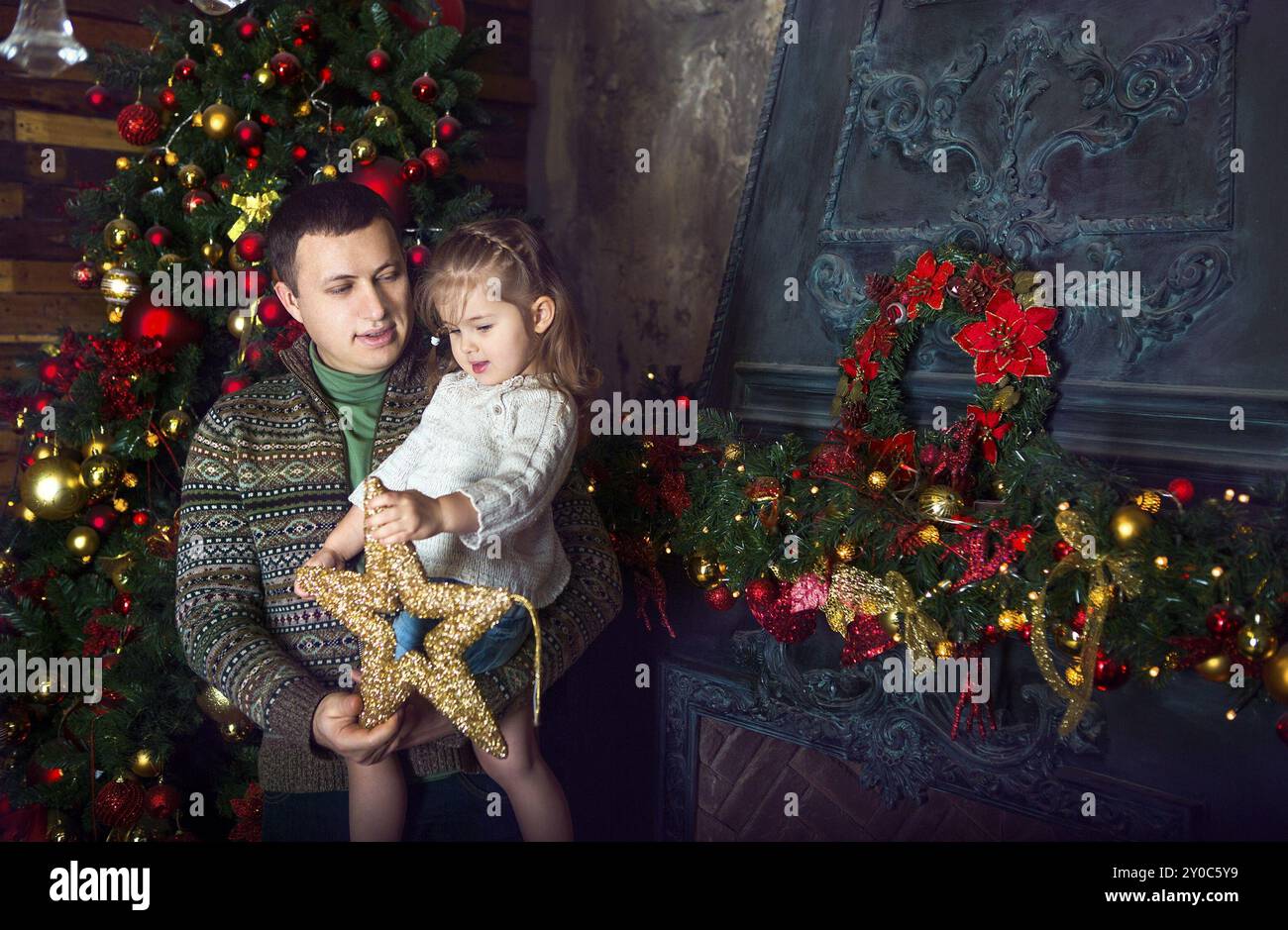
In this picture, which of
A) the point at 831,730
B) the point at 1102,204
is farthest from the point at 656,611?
the point at 1102,204

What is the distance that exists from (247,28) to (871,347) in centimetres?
135

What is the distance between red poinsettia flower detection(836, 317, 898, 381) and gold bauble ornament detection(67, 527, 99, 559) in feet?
5.19

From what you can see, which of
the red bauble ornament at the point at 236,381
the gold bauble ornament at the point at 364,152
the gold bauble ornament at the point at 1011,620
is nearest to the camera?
the gold bauble ornament at the point at 1011,620

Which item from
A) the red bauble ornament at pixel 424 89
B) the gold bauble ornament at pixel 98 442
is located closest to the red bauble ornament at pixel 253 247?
the red bauble ornament at pixel 424 89

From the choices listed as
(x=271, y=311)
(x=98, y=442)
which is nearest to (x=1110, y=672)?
(x=271, y=311)

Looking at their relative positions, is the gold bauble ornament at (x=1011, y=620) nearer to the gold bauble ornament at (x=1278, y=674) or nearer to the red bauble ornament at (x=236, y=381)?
the gold bauble ornament at (x=1278, y=674)

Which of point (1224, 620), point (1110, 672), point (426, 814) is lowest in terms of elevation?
point (426, 814)

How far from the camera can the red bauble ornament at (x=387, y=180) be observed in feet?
→ 6.94

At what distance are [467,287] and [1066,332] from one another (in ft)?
3.38

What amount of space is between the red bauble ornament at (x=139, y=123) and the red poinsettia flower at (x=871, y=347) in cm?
144

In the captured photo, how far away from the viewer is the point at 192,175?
2.23 m

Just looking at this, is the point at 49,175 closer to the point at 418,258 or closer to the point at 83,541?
the point at 83,541

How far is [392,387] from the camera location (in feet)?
5.57

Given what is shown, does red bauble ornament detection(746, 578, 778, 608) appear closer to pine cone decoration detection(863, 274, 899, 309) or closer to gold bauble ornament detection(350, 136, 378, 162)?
pine cone decoration detection(863, 274, 899, 309)
